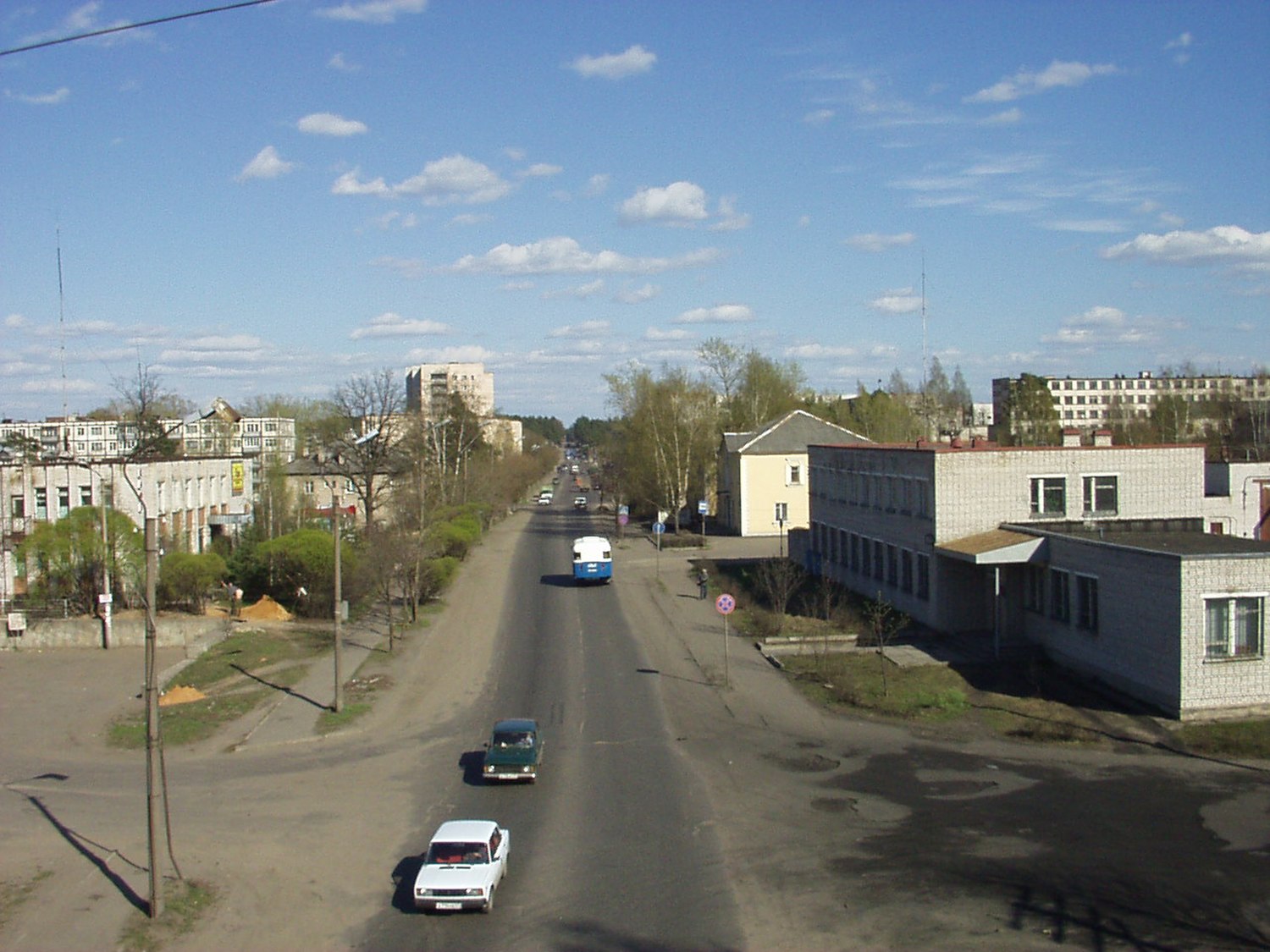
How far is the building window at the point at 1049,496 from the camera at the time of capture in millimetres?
36344

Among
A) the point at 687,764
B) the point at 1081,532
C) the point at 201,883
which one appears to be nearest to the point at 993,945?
the point at 687,764

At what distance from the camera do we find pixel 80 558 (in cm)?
4400

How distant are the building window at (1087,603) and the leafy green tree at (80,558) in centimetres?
→ 3489

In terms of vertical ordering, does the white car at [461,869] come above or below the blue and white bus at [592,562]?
below

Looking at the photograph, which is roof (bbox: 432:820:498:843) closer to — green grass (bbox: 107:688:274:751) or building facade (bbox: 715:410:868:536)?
green grass (bbox: 107:688:274:751)

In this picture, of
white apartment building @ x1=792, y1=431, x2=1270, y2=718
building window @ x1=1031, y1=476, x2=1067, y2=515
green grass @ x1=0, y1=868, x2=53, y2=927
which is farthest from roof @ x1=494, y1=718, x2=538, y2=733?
building window @ x1=1031, y1=476, x2=1067, y2=515

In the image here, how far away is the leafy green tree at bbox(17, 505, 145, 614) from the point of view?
43656mm

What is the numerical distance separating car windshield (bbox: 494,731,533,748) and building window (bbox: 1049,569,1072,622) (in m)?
16.6

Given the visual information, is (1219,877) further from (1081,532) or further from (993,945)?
(1081,532)

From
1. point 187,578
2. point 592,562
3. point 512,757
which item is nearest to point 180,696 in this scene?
point 187,578

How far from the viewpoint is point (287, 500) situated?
71188 millimetres

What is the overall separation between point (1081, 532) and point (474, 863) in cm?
2455

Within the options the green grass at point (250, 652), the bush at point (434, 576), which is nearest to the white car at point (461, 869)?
the green grass at point (250, 652)

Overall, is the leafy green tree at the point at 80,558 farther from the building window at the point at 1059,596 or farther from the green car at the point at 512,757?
the building window at the point at 1059,596
